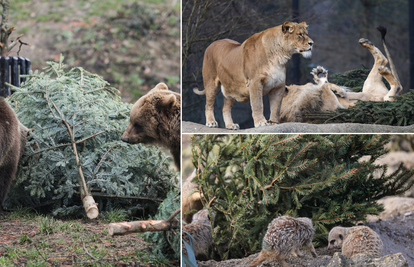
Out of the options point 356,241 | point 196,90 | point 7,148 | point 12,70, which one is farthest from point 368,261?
point 12,70

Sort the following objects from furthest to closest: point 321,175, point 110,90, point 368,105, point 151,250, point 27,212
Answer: point 110,90
point 27,212
point 151,250
point 321,175
point 368,105

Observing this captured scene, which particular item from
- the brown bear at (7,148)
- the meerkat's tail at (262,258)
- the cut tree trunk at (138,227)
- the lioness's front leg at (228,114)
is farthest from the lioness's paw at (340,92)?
the brown bear at (7,148)

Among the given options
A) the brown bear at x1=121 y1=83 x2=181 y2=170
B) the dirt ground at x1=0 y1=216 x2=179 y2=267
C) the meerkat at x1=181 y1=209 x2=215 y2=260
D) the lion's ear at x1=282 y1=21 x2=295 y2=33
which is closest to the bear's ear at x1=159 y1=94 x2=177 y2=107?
the brown bear at x1=121 y1=83 x2=181 y2=170

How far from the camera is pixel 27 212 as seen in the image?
3445 mm

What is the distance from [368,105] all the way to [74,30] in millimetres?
10495

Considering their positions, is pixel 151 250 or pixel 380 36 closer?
pixel 380 36

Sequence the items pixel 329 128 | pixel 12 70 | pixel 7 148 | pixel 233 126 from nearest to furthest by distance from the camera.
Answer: pixel 329 128 → pixel 233 126 → pixel 7 148 → pixel 12 70

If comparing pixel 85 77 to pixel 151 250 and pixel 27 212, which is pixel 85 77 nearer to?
pixel 27 212

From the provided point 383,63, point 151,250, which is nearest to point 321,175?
point 383,63

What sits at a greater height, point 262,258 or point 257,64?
point 257,64

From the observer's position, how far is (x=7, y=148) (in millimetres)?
3418

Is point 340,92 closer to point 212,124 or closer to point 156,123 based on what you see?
point 212,124

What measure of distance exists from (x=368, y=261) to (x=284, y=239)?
0.49m

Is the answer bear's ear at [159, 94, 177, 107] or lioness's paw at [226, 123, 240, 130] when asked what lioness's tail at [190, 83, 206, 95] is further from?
bear's ear at [159, 94, 177, 107]
